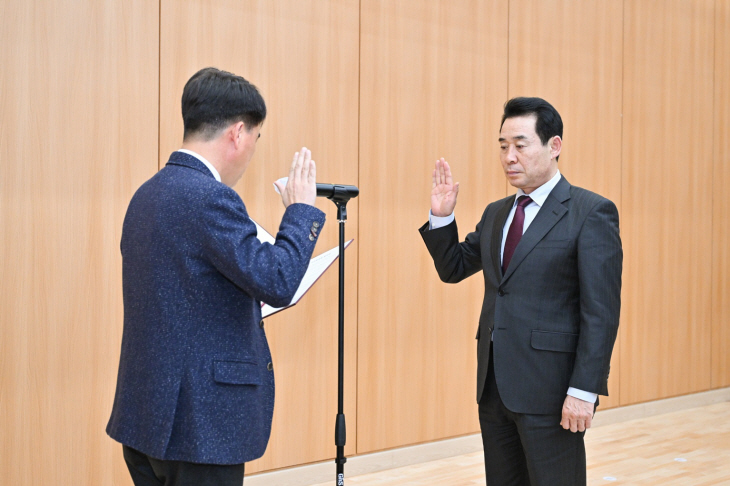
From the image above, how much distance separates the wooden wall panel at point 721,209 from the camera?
609 centimetres

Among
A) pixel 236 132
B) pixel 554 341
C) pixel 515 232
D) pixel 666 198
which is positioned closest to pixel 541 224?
pixel 515 232

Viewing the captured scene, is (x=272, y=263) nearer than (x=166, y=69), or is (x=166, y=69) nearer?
(x=272, y=263)

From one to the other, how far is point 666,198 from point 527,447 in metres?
4.01

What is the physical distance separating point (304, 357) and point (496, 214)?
1662mm

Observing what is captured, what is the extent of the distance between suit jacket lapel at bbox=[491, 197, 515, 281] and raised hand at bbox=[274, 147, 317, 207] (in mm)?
924

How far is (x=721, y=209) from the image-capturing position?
20.2ft

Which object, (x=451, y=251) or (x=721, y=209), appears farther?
(x=721, y=209)

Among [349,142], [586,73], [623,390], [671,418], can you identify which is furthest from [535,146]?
[671,418]

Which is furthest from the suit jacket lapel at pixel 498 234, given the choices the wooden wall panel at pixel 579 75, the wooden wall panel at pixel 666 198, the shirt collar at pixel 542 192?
the wooden wall panel at pixel 666 198

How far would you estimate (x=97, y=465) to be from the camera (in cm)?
329

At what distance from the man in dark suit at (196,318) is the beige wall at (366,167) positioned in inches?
68.2

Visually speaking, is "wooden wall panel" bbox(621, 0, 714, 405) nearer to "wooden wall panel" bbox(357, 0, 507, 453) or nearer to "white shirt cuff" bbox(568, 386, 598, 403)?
"wooden wall panel" bbox(357, 0, 507, 453)

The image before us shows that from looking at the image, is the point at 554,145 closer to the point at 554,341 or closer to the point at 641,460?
the point at 554,341

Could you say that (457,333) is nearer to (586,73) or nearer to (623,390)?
(623,390)
